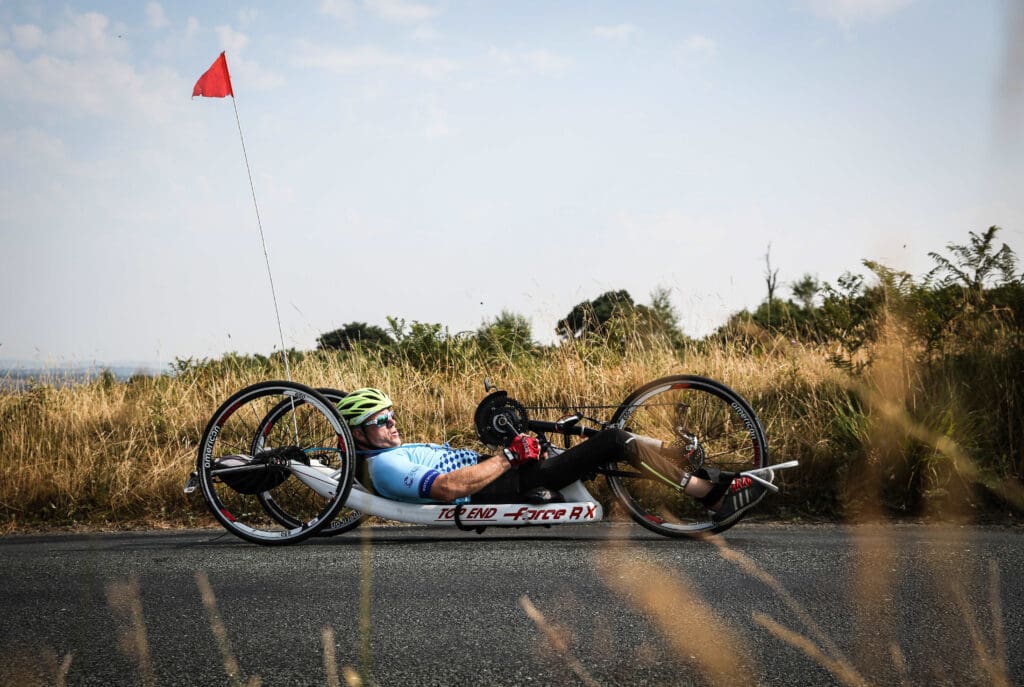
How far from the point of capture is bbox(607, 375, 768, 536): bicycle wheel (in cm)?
583

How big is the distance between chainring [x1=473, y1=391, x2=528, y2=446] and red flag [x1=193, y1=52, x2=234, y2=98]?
199 inches

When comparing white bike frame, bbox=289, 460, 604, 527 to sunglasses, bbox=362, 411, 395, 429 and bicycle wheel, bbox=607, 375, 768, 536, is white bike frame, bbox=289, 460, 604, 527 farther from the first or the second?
sunglasses, bbox=362, 411, 395, 429

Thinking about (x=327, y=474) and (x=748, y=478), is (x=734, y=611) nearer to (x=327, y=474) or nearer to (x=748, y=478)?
(x=748, y=478)

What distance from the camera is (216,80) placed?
898 cm

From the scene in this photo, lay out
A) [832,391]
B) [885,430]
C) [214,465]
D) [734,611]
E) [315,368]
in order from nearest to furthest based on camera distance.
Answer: [734,611] < [214,465] < [885,430] < [832,391] < [315,368]

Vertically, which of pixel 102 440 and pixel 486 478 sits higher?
pixel 102 440

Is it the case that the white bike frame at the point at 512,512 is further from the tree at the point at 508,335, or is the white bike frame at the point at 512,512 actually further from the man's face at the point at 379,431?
the tree at the point at 508,335

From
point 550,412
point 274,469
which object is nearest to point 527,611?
point 274,469

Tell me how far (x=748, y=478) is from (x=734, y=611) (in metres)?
1.70

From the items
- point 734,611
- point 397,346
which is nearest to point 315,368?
point 397,346

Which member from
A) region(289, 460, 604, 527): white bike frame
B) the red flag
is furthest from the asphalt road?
the red flag

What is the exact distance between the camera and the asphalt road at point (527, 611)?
3.34 metres

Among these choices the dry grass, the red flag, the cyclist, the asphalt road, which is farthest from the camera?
the red flag

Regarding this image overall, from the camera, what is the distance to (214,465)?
19.6 ft
